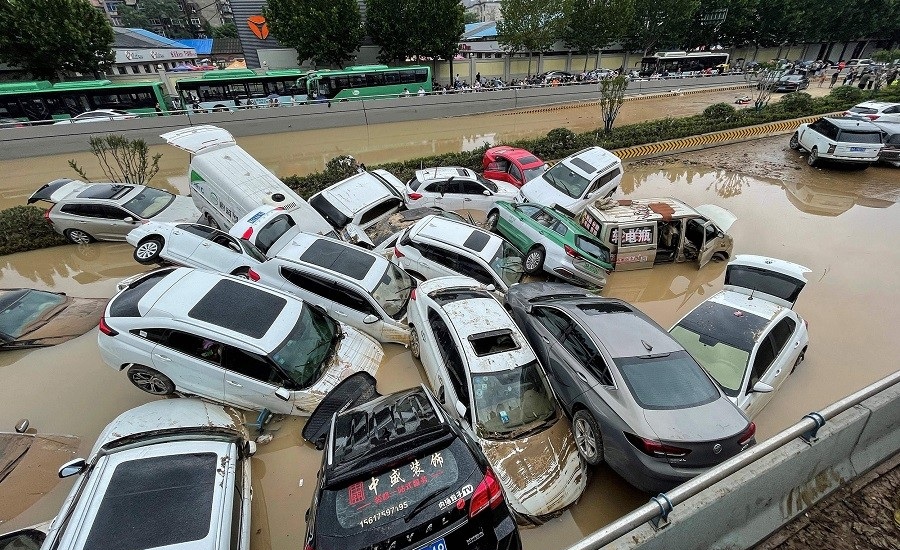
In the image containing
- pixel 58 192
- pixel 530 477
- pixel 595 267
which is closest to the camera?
pixel 530 477

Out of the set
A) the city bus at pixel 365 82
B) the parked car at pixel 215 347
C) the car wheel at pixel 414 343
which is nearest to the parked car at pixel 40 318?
the parked car at pixel 215 347

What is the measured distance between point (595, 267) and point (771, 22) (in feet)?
169

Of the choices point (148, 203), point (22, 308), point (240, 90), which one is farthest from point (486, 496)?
point (240, 90)

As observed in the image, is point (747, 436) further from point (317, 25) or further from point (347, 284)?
point (317, 25)

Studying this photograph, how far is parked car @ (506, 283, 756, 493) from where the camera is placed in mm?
4037

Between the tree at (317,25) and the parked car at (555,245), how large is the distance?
27.8 meters

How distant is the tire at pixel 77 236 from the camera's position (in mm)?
9703

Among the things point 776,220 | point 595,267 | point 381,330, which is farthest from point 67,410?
point 776,220

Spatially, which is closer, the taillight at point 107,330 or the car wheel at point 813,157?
the taillight at point 107,330

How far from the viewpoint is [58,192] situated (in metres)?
9.74

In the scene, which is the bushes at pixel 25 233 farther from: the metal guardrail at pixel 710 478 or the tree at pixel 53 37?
the tree at pixel 53 37

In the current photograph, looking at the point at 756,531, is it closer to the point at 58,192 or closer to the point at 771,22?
the point at 58,192

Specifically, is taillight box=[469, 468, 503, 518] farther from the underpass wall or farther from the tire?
the tire

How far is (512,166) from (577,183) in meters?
2.89
